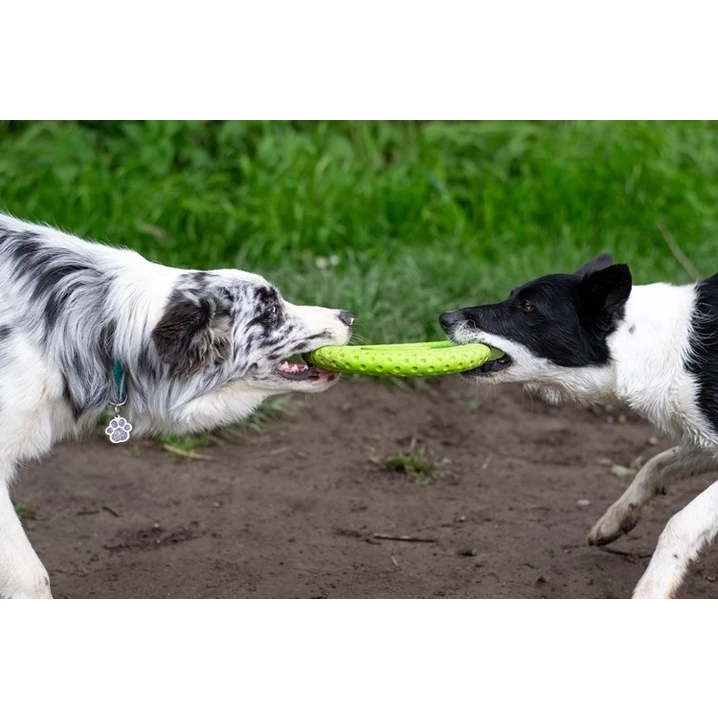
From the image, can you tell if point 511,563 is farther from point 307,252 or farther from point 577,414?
point 307,252

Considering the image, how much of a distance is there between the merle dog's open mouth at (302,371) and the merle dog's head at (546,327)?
25.3 inches

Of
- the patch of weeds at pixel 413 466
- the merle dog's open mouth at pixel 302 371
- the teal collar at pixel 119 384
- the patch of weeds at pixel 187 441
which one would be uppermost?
the merle dog's open mouth at pixel 302 371

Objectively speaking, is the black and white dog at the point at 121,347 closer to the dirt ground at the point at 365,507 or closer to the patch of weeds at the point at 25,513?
the dirt ground at the point at 365,507

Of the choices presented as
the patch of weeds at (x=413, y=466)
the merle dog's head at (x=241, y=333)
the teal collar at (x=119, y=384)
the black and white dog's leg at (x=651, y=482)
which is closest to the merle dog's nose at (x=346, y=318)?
the merle dog's head at (x=241, y=333)

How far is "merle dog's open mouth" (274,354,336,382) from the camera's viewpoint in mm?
5074

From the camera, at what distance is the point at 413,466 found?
693cm

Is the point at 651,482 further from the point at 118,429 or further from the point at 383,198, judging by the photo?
the point at 383,198

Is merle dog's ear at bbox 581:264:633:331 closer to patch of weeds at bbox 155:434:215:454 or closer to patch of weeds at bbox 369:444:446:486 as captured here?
patch of weeds at bbox 369:444:446:486

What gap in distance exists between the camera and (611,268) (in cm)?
498

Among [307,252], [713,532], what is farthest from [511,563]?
[307,252]

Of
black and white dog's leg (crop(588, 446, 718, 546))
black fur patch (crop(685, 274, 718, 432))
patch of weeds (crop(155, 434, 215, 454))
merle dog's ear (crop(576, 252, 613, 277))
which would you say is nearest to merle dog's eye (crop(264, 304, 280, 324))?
merle dog's ear (crop(576, 252, 613, 277))

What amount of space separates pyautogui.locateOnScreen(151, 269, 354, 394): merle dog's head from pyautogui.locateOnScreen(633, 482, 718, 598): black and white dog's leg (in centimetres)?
163

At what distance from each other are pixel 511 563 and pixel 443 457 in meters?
1.54

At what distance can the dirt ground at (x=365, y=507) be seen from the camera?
5.58 meters
